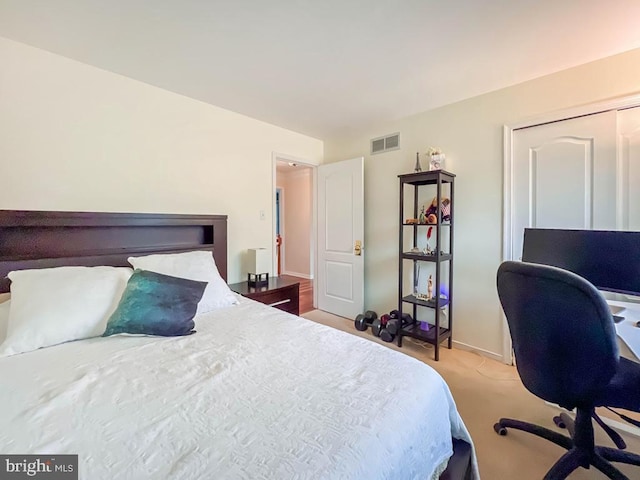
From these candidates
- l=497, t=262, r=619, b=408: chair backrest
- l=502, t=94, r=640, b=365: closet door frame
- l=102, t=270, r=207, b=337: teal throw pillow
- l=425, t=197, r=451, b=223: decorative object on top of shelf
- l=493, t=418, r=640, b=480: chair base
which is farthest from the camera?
l=425, t=197, r=451, b=223: decorative object on top of shelf

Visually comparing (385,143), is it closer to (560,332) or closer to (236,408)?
(560,332)

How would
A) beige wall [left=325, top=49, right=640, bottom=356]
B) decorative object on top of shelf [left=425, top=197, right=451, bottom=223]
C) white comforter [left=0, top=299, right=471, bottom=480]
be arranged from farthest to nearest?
decorative object on top of shelf [left=425, top=197, right=451, bottom=223]
beige wall [left=325, top=49, right=640, bottom=356]
white comforter [left=0, top=299, right=471, bottom=480]

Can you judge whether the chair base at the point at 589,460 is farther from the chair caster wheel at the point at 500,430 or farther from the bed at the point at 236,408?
the bed at the point at 236,408

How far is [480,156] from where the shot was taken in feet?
8.64

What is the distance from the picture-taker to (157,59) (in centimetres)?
199

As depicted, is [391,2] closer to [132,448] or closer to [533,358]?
[533,358]

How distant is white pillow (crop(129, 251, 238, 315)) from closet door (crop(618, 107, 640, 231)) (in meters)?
2.85

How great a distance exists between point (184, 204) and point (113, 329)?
56.1 inches

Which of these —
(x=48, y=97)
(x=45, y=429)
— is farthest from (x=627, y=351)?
(x=48, y=97)

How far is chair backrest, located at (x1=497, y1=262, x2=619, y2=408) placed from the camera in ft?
3.77

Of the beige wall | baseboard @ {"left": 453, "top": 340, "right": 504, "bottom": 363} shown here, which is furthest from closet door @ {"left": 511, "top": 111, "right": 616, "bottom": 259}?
baseboard @ {"left": 453, "top": 340, "right": 504, "bottom": 363}

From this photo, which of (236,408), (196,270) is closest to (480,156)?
(196,270)

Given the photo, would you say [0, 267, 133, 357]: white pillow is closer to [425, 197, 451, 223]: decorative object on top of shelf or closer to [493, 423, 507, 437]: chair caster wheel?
[493, 423, 507, 437]: chair caster wheel

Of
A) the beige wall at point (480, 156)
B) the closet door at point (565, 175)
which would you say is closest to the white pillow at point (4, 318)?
the beige wall at point (480, 156)
